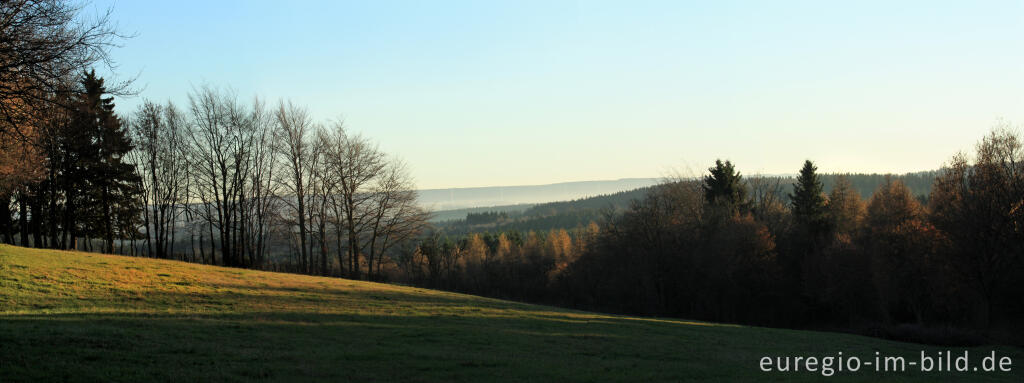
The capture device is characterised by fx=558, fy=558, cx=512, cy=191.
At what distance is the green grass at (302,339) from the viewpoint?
447 inches

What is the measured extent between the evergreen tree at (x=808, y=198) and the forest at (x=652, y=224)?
0.62ft

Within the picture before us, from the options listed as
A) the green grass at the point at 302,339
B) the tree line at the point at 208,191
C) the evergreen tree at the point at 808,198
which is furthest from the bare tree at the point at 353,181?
the evergreen tree at the point at 808,198

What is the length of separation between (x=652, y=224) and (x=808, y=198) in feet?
75.2

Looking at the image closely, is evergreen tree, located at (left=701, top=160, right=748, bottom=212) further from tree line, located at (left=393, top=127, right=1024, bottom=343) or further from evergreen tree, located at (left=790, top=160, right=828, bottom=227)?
evergreen tree, located at (left=790, top=160, right=828, bottom=227)

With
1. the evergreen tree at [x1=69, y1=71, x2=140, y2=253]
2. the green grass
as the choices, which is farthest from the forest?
the green grass

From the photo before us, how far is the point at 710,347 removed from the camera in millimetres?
19766

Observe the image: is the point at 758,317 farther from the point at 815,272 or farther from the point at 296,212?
the point at 296,212

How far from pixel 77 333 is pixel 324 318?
26.6ft

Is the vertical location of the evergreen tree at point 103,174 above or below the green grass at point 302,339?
above

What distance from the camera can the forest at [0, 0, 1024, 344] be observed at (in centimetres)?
3909

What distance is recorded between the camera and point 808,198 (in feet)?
226

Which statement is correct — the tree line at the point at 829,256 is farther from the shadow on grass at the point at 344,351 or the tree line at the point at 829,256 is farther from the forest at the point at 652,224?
the shadow on grass at the point at 344,351

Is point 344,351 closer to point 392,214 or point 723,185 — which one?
point 392,214

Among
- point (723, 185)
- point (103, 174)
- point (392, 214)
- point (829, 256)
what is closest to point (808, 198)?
point (723, 185)
